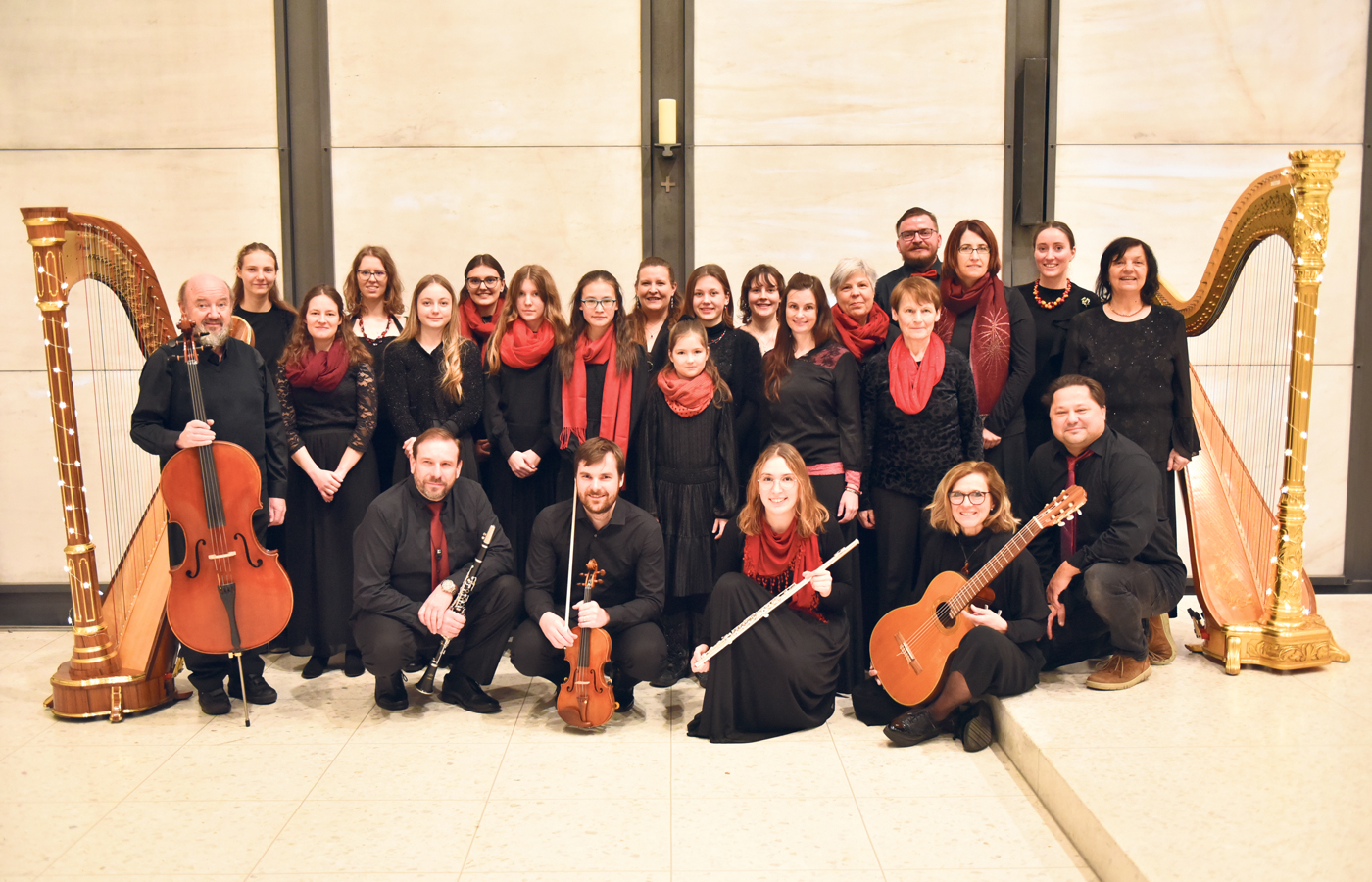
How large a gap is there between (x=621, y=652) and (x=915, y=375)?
4.07 ft

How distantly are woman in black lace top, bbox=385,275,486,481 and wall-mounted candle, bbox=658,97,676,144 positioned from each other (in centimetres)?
139

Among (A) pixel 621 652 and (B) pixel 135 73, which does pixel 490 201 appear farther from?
(A) pixel 621 652

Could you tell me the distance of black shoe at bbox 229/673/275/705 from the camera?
3.33 m

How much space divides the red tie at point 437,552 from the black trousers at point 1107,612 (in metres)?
1.86

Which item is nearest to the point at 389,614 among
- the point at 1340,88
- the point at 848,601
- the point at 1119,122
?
the point at 848,601

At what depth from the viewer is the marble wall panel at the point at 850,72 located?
4.45 meters

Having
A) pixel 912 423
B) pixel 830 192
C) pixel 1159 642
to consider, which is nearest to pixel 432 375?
pixel 912 423

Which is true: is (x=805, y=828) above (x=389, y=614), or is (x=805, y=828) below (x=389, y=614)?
below

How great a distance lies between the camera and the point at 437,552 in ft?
10.5

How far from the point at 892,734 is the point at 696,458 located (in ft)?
3.42

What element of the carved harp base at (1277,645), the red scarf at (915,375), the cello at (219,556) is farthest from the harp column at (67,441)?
the carved harp base at (1277,645)

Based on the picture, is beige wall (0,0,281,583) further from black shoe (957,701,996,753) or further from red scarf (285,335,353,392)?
black shoe (957,701,996,753)

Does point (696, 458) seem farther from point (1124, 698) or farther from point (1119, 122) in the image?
point (1119, 122)

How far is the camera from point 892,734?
2.95m
